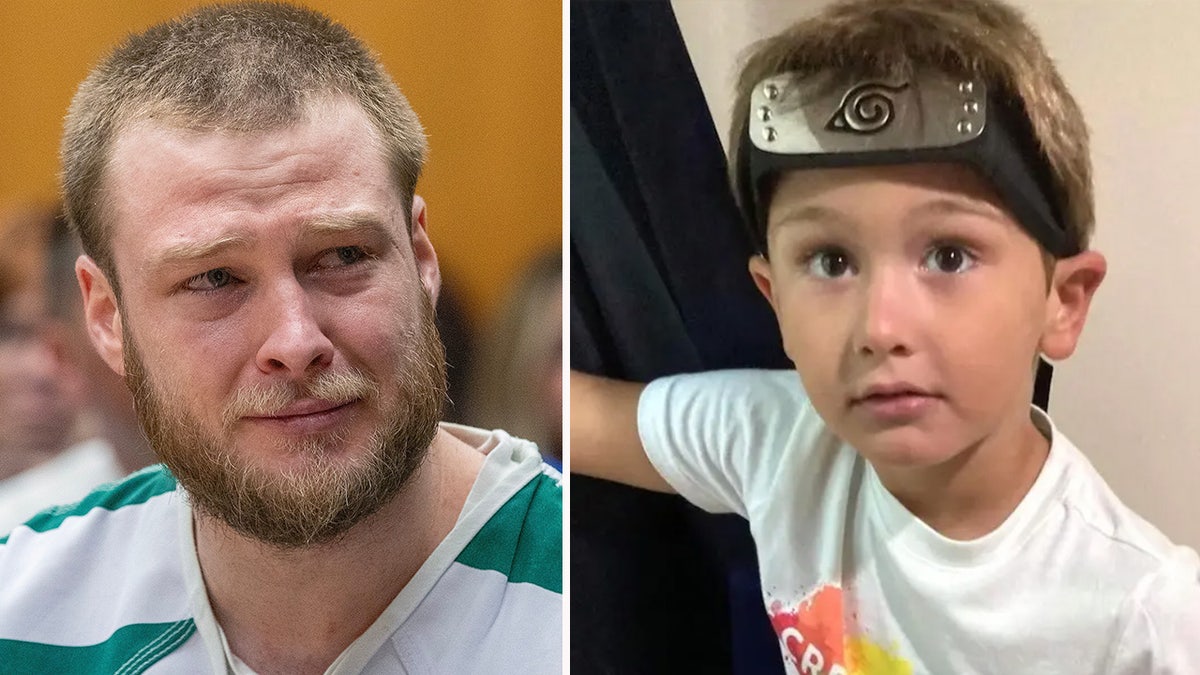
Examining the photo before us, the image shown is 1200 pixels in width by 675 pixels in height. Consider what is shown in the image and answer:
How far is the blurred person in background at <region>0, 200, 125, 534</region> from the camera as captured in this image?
3.25 ft

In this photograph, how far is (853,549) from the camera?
3.09ft

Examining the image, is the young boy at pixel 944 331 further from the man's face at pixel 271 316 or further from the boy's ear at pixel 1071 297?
the man's face at pixel 271 316

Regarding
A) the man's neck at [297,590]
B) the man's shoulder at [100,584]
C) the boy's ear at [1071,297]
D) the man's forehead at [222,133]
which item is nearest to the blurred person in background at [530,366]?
the man's neck at [297,590]

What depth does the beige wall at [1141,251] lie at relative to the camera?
0.86 metres

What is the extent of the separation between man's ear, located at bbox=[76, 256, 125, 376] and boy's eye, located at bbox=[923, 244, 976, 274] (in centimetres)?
79

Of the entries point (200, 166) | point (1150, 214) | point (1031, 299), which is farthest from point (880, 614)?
point (200, 166)

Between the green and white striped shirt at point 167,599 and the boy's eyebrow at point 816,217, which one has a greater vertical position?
the boy's eyebrow at point 816,217

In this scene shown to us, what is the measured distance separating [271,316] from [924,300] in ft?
2.01

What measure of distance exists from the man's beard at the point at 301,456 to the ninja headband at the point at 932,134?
43 cm

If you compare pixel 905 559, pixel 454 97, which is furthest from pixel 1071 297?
pixel 454 97

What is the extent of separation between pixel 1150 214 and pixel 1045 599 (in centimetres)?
36

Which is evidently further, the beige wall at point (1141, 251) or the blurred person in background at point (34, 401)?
the blurred person in background at point (34, 401)

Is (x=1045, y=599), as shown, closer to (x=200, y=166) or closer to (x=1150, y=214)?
(x=1150, y=214)

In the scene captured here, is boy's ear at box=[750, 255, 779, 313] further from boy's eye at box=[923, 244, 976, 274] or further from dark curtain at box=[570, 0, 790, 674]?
boy's eye at box=[923, 244, 976, 274]
